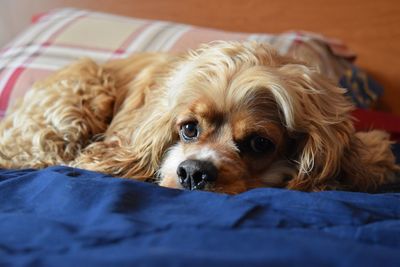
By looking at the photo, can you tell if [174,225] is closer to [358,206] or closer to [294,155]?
[358,206]

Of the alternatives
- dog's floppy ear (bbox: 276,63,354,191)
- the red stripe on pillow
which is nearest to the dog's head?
dog's floppy ear (bbox: 276,63,354,191)

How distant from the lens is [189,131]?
1.61 m

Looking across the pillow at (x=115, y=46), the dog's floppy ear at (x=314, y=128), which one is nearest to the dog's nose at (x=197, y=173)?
the dog's floppy ear at (x=314, y=128)

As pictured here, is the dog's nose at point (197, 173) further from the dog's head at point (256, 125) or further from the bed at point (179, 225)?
the bed at point (179, 225)

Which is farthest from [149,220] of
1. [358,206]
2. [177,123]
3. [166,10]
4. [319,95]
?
[166,10]

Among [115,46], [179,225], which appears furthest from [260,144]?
[115,46]

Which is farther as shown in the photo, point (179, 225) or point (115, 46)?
point (115, 46)

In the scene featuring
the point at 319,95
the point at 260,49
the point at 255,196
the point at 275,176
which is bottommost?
the point at 275,176

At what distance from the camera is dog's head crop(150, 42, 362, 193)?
151cm

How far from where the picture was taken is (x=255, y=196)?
120 centimetres

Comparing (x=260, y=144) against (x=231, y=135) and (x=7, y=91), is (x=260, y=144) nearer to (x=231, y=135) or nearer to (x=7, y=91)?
(x=231, y=135)

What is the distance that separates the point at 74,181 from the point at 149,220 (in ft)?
0.91

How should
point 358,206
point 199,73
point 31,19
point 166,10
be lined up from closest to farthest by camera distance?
point 358,206, point 199,73, point 166,10, point 31,19

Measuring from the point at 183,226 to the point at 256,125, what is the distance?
1.84 feet
